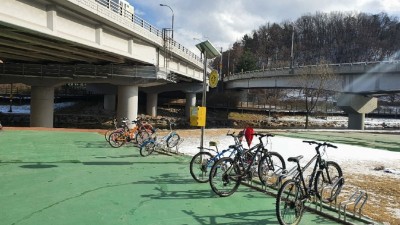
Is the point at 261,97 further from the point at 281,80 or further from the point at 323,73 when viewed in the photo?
the point at 323,73

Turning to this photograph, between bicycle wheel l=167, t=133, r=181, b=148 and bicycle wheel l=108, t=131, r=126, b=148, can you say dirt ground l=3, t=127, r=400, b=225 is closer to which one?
bicycle wheel l=167, t=133, r=181, b=148

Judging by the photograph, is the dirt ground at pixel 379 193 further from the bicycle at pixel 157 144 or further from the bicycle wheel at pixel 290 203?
the bicycle at pixel 157 144

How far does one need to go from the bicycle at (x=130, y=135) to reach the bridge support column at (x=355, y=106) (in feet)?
101

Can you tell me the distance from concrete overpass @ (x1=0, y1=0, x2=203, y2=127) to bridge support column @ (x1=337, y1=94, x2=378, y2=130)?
16144mm

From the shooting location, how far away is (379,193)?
28.7 ft

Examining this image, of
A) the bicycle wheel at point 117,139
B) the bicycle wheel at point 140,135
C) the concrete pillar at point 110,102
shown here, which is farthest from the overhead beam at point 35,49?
the concrete pillar at point 110,102

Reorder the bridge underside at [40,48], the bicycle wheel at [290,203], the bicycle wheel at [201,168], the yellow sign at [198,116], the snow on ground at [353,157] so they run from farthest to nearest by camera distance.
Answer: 1. the bridge underside at [40,48]
2. the snow on ground at [353,157]
3. the yellow sign at [198,116]
4. the bicycle wheel at [201,168]
5. the bicycle wheel at [290,203]

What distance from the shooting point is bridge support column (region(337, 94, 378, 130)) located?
4012cm

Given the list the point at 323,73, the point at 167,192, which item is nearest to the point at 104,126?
the point at 323,73

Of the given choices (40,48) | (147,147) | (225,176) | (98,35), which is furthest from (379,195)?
(40,48)

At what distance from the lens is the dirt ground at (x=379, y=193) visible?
6848 millimetres

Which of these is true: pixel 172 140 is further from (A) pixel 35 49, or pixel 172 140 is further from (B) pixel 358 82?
(B) pixel 358 82

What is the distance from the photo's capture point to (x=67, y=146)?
14.2 m

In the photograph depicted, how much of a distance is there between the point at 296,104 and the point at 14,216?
7595cm
